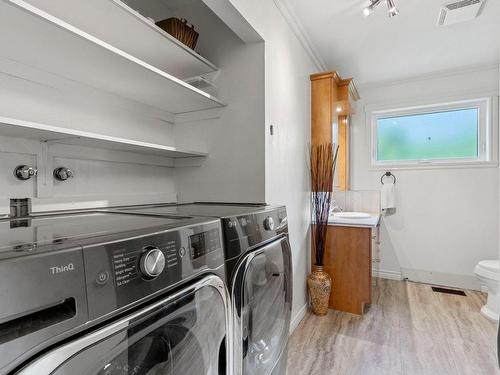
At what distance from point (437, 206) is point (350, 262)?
5.08ft

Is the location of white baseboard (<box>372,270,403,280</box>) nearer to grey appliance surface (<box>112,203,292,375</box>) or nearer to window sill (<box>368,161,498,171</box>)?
window sill (<box>368,161,498,171</box>)

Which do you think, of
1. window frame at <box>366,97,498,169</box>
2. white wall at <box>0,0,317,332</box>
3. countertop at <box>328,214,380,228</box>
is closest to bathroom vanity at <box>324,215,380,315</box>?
countertop at <box>328,214,380,228</box>

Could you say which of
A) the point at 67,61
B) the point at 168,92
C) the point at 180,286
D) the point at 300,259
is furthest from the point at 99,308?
the point at 300,259

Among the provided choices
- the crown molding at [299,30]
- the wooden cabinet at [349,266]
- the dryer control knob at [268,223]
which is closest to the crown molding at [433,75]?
the crown molding at [299,30]

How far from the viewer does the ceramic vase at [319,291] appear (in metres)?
2.40

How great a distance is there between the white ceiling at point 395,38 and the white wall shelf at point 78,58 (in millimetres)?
1203

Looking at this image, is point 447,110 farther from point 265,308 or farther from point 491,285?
point 265,308

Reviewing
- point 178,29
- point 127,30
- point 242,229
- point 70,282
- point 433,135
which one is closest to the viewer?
point 70,282

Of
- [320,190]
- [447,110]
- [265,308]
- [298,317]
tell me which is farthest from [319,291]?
[447,110]

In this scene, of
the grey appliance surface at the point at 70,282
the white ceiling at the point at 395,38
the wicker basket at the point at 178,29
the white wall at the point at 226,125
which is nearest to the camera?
the grey appliance surface at the point at 70,282

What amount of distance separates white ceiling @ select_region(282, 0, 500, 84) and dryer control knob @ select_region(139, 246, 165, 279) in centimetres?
204

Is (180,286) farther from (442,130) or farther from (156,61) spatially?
(442,130)

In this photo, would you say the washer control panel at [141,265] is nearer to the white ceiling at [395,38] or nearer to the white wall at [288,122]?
the white wall at [288,122]

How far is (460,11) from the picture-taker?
204 cm
